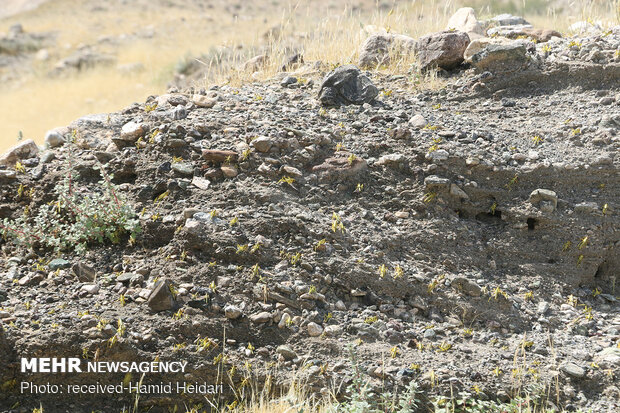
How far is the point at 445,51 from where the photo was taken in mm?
5242

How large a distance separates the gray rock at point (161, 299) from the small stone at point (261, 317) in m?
0.50

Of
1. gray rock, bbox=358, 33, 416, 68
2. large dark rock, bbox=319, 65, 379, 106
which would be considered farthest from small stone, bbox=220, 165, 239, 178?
gray rock, bbox=358, 33, 416, 68

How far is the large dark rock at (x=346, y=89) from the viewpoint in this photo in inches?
190

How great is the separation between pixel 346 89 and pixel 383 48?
97 centimetres

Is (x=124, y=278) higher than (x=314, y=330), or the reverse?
(x=124, y=278)

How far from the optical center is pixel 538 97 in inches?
192

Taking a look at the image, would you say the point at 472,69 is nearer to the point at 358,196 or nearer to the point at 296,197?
the point at 358,196

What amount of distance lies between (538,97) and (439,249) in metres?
1.74

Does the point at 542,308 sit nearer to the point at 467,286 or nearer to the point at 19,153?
the point at 467,286

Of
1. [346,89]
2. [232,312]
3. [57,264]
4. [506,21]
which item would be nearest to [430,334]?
[232,312]

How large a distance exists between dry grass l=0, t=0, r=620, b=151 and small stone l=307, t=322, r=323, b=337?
8.34 feet

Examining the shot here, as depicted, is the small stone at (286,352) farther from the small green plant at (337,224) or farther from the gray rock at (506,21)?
the gray rock at (506,21)

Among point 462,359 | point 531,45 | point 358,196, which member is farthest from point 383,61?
point 462,359

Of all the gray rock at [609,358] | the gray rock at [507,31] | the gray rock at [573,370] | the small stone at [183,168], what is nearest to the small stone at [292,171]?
the small stone at [183,168]
